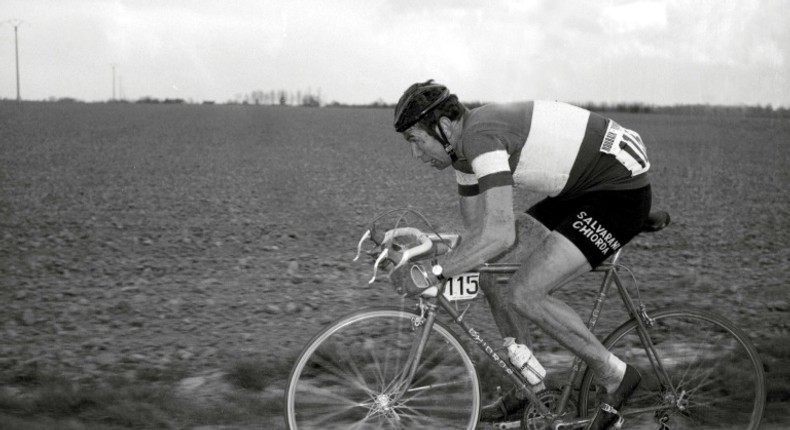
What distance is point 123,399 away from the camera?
14.8ft

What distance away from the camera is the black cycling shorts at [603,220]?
3693 millimetres

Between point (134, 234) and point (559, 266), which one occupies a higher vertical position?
point (559, 266)

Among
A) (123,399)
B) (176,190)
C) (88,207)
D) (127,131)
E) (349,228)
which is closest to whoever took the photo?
(123,399)

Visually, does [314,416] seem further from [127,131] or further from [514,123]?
[127,131]

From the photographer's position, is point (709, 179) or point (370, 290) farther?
point (709, 179)

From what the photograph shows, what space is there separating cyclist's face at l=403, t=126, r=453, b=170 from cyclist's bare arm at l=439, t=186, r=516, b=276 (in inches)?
14.1

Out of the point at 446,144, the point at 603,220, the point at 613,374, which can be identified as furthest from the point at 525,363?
the point at 446,144

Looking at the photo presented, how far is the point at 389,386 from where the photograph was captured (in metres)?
3.66

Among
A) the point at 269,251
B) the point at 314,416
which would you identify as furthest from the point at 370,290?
the point at 314,416

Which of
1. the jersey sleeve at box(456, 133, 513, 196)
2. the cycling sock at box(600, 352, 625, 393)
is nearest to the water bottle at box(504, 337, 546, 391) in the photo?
the cycling sock at box(600, 352, 625, 393)

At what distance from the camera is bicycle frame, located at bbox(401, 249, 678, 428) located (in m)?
3.61

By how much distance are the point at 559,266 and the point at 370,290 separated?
482cm

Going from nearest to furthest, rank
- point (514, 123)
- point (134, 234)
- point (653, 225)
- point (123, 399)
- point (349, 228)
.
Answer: point (514, 123), point (653, 225), point (123, 399), point (134, 234), point (349, 228)

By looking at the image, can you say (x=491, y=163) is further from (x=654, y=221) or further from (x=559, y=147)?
(x=654, y=221)
